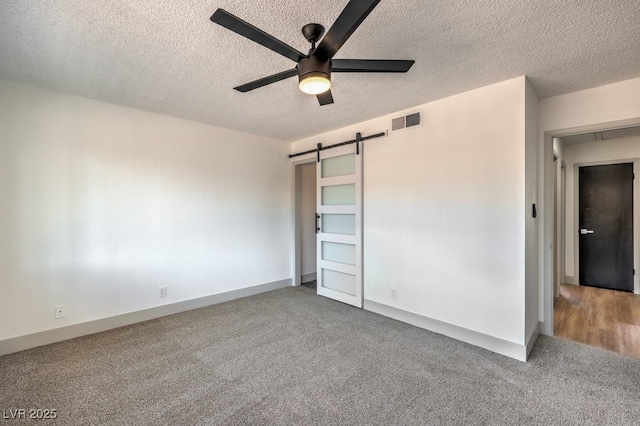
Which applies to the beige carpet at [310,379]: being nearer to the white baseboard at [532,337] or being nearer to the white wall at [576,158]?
the white baseboard at [532,337]

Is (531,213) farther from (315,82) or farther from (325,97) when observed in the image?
(315,82)

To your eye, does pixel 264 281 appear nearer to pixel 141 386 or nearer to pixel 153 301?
pixel 153 301

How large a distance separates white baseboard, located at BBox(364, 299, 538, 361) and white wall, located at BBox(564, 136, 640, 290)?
10.1 feet

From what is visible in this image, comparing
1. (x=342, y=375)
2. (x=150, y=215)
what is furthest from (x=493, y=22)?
(x=150, y=215)

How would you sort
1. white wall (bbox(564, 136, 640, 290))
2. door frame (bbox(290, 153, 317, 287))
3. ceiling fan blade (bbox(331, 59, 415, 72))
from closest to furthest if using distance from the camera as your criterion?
ceiling fan blade (bbox(331, 59, 415, 72))
white wall (bbox(564, 136, 640, 290))
door frame (bbox(290, 153, 317, 287))

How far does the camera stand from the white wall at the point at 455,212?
2.60 meters

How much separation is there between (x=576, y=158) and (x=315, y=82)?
5.43 m

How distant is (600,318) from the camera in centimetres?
345

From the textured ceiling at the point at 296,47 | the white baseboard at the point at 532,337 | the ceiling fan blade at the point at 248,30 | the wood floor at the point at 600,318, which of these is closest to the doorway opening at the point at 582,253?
the wood floor at the point at 600,318

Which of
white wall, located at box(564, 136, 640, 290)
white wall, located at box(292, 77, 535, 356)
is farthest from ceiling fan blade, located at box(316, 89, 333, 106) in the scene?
white wall, located at box(564, 136, 640, 290)

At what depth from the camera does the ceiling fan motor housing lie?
1.60 metres

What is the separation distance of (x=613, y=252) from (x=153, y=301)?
686 centimetres

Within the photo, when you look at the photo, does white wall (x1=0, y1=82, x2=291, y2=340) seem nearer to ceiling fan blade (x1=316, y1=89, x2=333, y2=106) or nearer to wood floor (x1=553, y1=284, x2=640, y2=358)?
ceiling fan blade (x1=316, y1=89, x2=333, y2=106)

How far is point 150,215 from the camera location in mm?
3484
